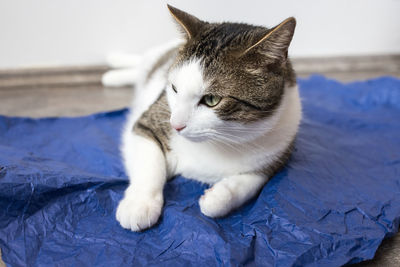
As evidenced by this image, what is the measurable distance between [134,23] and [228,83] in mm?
1661

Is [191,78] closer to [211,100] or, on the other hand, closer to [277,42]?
[211,100]

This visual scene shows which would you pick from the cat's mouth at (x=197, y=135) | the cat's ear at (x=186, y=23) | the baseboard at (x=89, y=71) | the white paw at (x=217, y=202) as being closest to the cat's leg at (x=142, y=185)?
the white paw at (x=217, y=202)

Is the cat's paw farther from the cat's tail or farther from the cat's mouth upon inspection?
the cat's tail

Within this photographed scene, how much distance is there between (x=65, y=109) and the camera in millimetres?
2115

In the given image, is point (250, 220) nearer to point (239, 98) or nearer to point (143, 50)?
point (239, 98)

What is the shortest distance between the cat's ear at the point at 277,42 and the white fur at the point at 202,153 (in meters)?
0.19

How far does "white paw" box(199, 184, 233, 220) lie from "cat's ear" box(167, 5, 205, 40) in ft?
1.82

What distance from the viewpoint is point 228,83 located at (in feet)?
3.45

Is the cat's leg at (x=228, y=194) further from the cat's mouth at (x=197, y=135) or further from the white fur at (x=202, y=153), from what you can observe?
the cat's mouth at (x=197, y=135)

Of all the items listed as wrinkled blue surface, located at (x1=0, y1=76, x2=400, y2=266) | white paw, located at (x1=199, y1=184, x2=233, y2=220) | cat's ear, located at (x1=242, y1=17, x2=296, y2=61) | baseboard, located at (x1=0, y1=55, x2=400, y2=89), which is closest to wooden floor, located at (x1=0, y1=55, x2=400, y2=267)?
baseboard, located at (x1=0, y1=55, x2=400, y2=89)

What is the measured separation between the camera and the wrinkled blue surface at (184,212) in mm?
1070

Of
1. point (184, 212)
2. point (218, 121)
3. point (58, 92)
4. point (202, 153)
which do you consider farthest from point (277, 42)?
point (58, 92)

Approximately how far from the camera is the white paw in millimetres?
1159

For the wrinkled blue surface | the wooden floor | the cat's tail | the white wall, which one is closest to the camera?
the wrinkled blue surface
